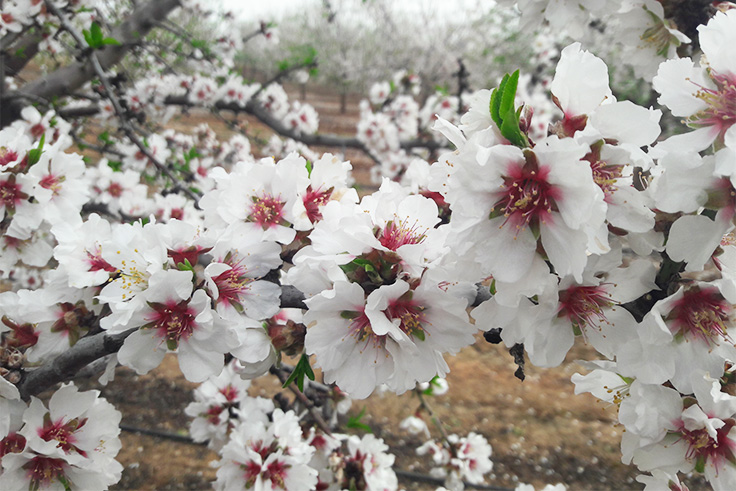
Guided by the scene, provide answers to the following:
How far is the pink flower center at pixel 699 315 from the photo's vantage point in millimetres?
890

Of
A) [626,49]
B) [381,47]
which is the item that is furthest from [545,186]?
[381,47]

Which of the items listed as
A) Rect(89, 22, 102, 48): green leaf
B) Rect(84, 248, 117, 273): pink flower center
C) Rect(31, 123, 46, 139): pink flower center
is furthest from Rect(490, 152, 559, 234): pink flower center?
Rect(31, 123, 46, 139): pink flower center

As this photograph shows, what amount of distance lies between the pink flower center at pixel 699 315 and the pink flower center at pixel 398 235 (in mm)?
466

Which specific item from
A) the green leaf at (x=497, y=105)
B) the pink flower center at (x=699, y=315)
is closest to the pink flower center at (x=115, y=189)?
the green leaf at (x=497, y=105)

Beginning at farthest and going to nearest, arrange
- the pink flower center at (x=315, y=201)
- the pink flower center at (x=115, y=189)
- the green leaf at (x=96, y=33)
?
the pink flower center at (x=115, y=189) → the green leaf at (x=96, y=33) → the pink flower center at (x=315, y=201)

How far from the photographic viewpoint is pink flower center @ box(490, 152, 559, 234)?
74 cm

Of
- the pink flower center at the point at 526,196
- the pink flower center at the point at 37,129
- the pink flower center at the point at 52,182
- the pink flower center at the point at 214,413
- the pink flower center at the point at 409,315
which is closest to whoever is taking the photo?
the pink flower center at the point at 526,196

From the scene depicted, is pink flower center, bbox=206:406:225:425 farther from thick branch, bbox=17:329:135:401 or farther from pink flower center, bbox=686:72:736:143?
pink flower center, bbox=686:72:736:143

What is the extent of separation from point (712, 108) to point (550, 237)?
0.32 meters

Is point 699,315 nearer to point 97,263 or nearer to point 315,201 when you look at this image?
point 315,201

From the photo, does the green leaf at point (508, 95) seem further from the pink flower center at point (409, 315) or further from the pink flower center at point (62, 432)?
the pink flower center at point (62, 432)

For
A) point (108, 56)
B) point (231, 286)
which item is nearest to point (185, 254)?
point (231, 286)

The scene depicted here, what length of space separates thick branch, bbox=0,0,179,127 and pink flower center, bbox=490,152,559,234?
130 inches

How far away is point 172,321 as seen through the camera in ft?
3.17
